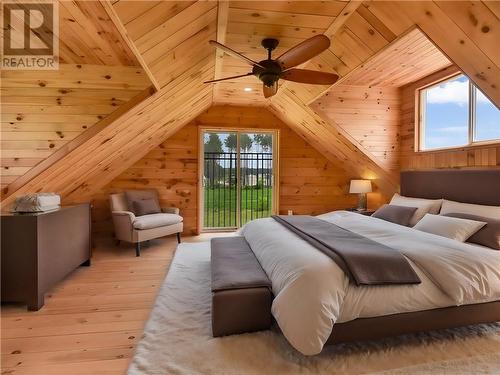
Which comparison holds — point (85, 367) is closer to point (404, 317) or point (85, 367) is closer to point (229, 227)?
point (404, 317)

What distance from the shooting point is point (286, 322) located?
1.73 m

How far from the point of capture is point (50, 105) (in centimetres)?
239

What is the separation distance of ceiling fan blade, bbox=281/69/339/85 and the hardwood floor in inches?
93.0

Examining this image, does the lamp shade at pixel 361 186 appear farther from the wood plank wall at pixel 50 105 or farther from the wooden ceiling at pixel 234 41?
the wood plank wall at pixel 50 105

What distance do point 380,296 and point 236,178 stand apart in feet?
13.0

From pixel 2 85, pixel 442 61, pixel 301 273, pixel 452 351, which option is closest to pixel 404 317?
pixel 452 351

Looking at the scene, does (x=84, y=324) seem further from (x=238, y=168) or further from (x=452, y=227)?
(x=238, y=168)

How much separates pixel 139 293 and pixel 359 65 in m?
3.12

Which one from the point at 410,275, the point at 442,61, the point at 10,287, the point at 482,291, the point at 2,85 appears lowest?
the point at 10,287

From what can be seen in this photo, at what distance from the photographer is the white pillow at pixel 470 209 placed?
2.76 m

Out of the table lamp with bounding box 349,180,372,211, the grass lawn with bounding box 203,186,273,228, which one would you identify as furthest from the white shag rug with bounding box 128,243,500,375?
the grass lawn with bounding box 203,186,273,228

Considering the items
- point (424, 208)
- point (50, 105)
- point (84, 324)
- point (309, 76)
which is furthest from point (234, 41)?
point (424, 208)

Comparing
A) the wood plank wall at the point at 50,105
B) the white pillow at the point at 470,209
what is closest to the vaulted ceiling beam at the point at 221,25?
the wood plank wall at the point at 50,105

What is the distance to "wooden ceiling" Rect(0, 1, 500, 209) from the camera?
1808 mm
